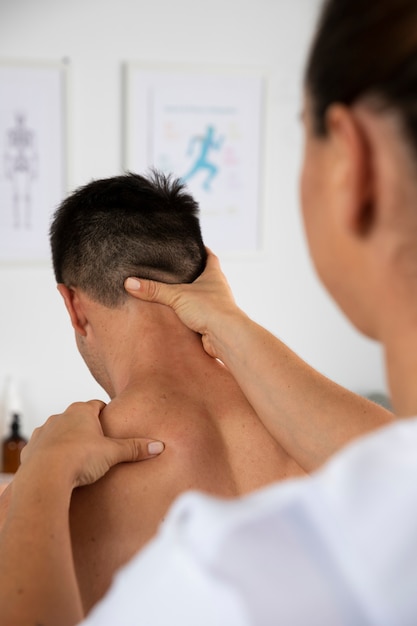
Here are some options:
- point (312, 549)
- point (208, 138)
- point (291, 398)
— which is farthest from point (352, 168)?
point (208, 138)

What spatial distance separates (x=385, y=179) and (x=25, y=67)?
97.2 inches

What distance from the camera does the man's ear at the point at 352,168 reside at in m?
0.60

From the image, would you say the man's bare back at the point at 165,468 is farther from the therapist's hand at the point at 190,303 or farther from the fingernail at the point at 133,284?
the fingernail at the point at 133,284

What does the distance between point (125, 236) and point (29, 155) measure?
1.67m

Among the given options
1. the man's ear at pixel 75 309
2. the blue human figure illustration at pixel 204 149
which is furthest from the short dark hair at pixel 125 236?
the blue human figure illustration at pixel 204 149

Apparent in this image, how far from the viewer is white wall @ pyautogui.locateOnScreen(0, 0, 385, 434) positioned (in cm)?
286

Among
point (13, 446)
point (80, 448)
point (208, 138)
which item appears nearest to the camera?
point (80, 448)

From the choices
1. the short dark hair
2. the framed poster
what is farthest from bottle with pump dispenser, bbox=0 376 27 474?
the short dark hair

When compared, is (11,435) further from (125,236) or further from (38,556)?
(38,556)

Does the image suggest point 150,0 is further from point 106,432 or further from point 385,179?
point 385,179

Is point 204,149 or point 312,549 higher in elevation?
point 204,149

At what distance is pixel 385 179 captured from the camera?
60 centimetres

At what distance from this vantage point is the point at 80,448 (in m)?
1.03

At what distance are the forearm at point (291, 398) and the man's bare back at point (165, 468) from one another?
0.04m
